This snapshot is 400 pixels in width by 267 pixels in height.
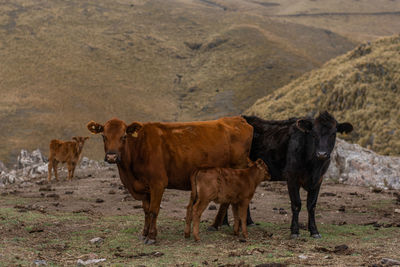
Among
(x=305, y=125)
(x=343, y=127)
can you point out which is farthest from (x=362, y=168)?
(x=305, y=125)

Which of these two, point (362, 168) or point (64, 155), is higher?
point (362, 168)

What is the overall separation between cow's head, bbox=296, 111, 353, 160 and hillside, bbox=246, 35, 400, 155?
18738mm

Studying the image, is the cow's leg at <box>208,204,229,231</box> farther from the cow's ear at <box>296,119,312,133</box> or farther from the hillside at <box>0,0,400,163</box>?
the hillside at <box>0,0,400,163</box>

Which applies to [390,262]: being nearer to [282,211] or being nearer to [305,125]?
[305,125]

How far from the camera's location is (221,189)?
354 inches

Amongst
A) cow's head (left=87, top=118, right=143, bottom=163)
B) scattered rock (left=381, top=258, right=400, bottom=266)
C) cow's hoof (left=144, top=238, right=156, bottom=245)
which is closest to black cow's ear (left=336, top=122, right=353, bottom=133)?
scattered rock (left=381, top=258, right=400, bottom=266)

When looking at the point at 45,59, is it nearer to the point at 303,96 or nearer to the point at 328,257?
the point at 303,96

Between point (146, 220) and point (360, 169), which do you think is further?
point (360, 169)

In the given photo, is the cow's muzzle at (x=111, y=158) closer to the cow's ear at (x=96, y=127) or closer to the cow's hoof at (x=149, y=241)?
the cow's ear at (x=96, y=127)

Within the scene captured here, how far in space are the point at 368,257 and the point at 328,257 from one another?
623 millimetres

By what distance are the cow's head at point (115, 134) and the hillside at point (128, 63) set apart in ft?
104

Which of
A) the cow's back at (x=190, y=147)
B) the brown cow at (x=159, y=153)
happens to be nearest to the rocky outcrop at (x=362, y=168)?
the cow's back at (x=190, y=147)

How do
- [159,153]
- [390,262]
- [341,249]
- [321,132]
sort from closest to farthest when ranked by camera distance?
[390,262] → [341,249] → [159,153] → [321,132]

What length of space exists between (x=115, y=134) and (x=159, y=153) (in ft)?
3.26
